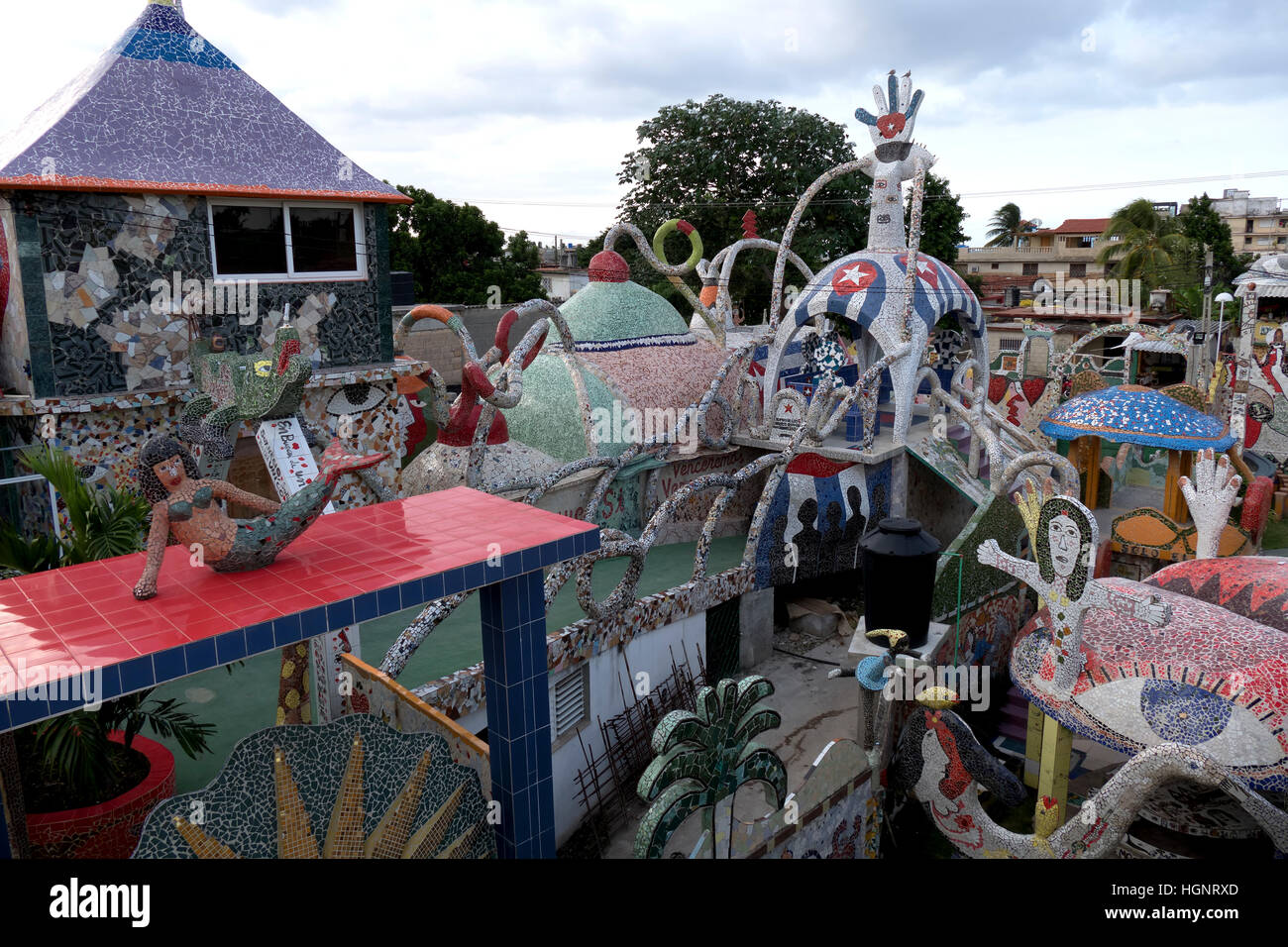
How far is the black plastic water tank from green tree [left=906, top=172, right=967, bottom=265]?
87.9ft

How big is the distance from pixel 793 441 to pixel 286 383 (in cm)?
813

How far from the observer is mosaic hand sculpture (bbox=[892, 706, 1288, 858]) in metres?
6.56

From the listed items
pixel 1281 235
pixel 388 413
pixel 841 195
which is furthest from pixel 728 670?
pixel 1281 235

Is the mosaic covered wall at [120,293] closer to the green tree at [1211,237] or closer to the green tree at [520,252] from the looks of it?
the green tree at [520,252]

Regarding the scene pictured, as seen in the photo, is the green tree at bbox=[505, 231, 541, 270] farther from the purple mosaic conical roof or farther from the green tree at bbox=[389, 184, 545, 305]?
the purple mosaic conical roof

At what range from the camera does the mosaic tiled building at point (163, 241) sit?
9.95m

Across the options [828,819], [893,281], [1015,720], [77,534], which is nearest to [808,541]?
[1015,720]

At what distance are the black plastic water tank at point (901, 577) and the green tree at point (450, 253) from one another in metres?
31.5

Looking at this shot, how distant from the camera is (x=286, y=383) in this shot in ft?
27.0

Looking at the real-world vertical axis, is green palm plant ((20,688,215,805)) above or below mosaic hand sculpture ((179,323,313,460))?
below

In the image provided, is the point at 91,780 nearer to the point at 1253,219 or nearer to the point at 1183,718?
the point at 1183,718


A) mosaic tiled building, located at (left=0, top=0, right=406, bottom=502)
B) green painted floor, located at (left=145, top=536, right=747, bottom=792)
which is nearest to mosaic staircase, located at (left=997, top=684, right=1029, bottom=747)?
green painted floor, located at (left=145, top=536, right=747, bottom=792)

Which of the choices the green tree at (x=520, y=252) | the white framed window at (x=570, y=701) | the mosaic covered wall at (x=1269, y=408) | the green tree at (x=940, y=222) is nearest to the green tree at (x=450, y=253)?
the green tree at (x=520, y=252)
